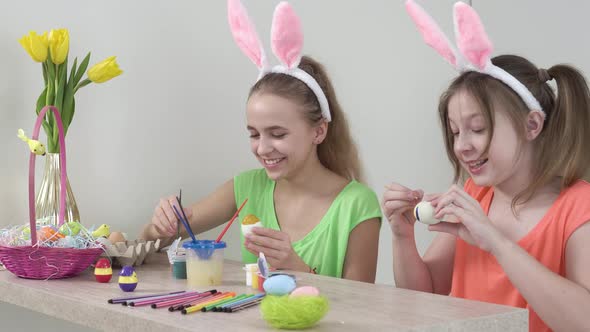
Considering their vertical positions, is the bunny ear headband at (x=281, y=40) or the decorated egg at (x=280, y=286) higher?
the bunny ear headband at (x=281, y=40)

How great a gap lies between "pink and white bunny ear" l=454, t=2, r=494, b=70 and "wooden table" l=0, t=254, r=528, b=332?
1.50ft

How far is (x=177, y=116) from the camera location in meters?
2.41

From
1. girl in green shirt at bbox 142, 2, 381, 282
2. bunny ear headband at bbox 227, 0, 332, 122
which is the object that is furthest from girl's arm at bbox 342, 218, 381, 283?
bunny ear headband at bbox 227, 0, 332, 122

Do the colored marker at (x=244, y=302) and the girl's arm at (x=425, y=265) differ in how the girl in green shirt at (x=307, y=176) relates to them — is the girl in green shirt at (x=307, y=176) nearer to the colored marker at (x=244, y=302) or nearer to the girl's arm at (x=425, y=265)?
the girl's arm at (x=425, y=265)

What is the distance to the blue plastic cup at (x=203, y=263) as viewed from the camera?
59.7 inches

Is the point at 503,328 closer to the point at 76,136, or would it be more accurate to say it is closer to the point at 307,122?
the point at 307,122

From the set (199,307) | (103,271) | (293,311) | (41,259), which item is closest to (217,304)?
(199,307)

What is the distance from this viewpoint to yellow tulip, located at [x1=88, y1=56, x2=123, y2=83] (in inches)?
82.8

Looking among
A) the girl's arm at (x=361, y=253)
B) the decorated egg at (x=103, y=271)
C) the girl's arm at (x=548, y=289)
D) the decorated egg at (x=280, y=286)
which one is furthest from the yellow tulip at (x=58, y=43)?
the girl's arm at (x=548, y=289)

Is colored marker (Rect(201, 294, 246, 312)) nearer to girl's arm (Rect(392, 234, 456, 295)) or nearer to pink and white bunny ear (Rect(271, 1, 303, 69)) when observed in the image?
girl's arm (Rect(392, 234, 456, 295))

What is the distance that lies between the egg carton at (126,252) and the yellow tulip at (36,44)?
561 mm

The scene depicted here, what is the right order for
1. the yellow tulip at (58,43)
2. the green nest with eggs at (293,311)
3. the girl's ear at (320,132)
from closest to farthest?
the green nest with eggs at (293,311)
the girl's ear at (320,132)
the yellow tulip at (58,43)

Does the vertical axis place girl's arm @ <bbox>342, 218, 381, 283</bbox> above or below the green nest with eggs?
below

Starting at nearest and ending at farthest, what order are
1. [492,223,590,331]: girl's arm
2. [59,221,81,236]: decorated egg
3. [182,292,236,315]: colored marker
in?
[182,292,236,315]: colored marker → [492,223,590,331]: girl's arm → [59,221,81,236]: decorated egg
